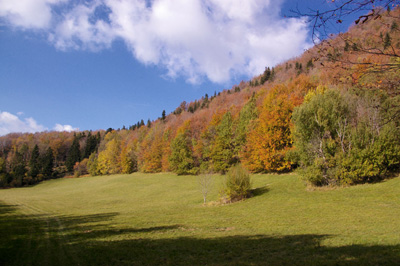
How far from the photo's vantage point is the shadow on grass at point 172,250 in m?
7.66

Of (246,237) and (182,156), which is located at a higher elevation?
(182,156)

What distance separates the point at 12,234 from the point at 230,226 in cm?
1421

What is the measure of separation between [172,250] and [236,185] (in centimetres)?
1568

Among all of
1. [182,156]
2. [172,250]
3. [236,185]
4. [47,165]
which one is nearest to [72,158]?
[47,165]

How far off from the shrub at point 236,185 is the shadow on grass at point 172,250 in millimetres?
11875

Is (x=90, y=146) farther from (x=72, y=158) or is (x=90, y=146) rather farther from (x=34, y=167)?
(x=34, y=167)

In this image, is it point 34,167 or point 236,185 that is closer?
point 236,185

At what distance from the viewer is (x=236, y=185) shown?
2481 centimetres

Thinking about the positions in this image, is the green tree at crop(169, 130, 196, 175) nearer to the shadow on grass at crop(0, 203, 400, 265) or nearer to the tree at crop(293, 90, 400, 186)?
the tree at crop(293, 90, 400, 186)

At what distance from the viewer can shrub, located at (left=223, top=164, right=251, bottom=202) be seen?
24.8 m

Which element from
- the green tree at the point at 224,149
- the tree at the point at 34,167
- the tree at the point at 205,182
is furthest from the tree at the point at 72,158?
the tree at the point at 205,182

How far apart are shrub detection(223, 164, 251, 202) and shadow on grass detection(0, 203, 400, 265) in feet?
39.0

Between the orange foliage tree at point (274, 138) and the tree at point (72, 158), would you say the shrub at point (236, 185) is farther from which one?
the tree at point (72, 158)

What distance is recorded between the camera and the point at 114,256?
31.3 ft
